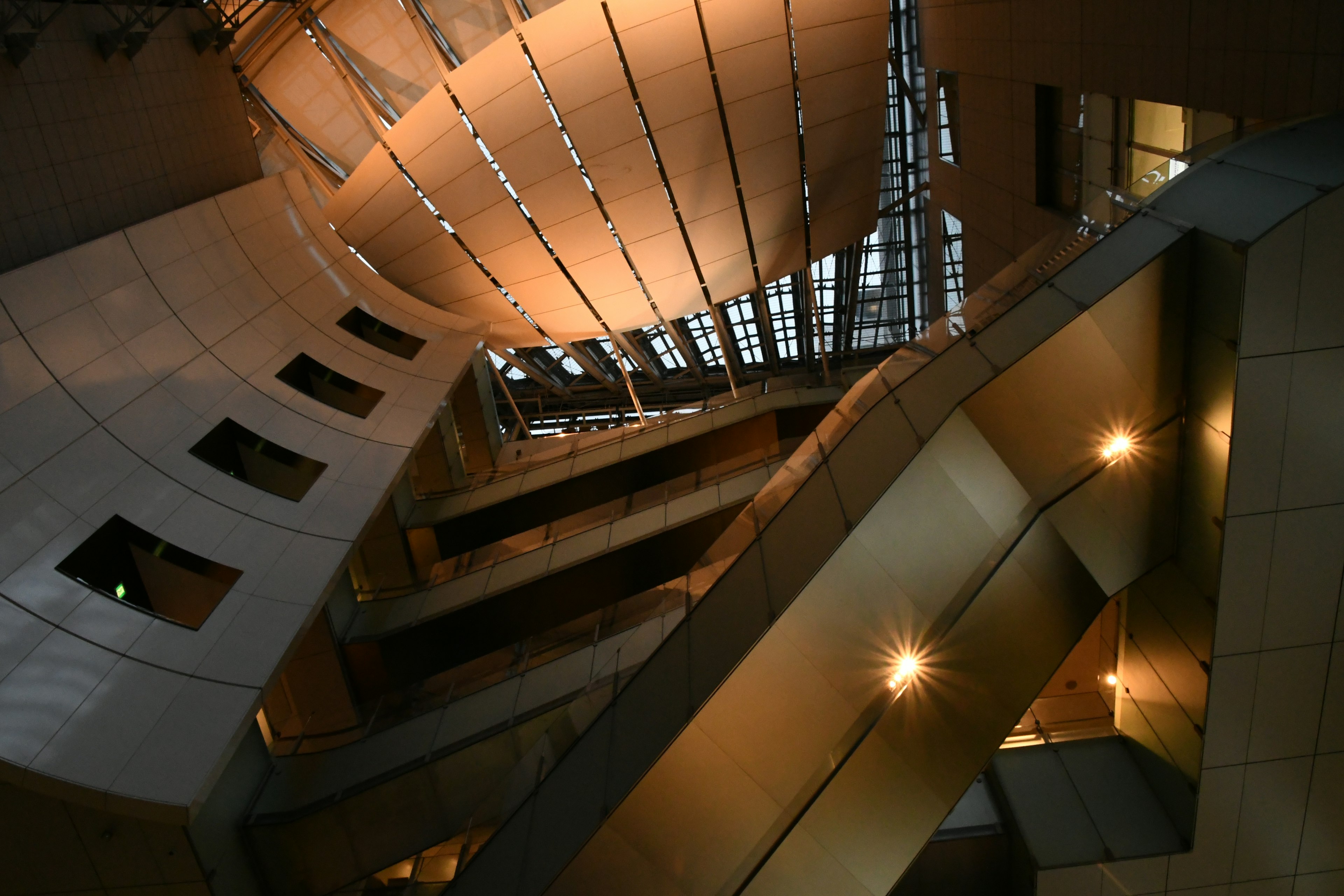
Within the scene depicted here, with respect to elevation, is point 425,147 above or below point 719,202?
below

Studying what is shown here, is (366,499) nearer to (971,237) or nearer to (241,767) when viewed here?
(241,767)

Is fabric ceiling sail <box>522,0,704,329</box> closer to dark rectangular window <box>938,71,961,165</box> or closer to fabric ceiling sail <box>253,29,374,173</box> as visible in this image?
fabric ceiling sail <box>253,29,374,173</box>

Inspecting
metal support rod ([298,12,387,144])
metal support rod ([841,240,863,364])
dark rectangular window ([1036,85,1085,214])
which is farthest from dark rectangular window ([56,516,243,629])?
metal support rod ([841,240,863,364])

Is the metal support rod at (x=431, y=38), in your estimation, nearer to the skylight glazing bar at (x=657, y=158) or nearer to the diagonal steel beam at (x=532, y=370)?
the skylight glazing bar at (x=657, y=158)

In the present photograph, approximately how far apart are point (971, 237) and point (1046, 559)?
14.9 meters

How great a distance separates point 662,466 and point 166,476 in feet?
41.3

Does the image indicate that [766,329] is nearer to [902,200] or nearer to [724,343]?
[724,343]

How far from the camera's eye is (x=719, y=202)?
20844 millimetres

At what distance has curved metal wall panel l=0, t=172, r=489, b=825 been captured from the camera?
9.95 metres

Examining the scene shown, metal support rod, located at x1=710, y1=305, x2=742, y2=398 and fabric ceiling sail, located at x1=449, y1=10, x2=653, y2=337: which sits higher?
metal support rod, located at x1=710, y1=305, x2=742, y2=398

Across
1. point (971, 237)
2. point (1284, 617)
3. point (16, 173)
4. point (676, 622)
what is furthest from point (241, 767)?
point (971, 237)

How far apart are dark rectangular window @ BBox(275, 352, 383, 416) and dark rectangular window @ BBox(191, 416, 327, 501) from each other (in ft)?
6.91

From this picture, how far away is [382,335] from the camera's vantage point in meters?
22.5

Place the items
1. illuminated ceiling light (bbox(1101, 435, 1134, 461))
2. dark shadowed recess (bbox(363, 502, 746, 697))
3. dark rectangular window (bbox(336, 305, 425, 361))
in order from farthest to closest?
dark rectangular window (bbox(336, 305, 425, 361))
dark shadowed recess (bbox(363, 502, 746, 697))
illuminated ceiling light (bbox(1101, 435, 1134, 461))
